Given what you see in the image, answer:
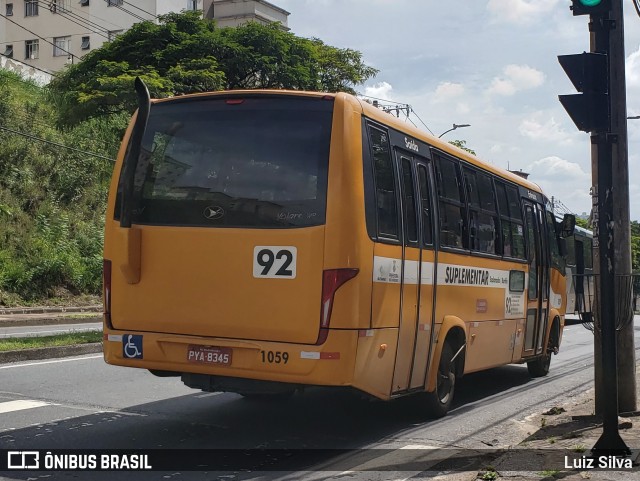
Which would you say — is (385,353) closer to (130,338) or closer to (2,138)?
(130,338)

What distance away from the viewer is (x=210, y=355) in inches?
275

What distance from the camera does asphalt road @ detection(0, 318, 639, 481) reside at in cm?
700

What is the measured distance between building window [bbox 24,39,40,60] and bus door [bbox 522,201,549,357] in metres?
58.0

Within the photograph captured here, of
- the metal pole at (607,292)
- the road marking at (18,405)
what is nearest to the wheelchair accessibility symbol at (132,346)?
the road marking at (18,405)

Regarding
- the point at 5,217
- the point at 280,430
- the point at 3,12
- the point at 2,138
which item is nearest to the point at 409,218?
the point at 280,430

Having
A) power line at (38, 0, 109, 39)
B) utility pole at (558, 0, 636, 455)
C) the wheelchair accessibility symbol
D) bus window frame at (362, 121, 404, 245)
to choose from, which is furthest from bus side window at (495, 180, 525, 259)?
power line at (38, 0, 109, 39)

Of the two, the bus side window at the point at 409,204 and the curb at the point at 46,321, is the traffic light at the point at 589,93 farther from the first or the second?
the curb at the point at 46,321

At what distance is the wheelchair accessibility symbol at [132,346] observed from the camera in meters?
7.25

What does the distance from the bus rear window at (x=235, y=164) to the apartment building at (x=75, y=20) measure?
2127 inches

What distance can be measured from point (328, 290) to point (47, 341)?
9.06 metres

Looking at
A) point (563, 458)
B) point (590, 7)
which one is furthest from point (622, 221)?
point (563, 458)

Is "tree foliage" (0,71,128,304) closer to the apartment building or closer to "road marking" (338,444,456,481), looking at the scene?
"road marking" (338,444,456,481)

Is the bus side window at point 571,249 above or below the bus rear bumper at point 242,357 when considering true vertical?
above

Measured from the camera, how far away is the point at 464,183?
9.80m
